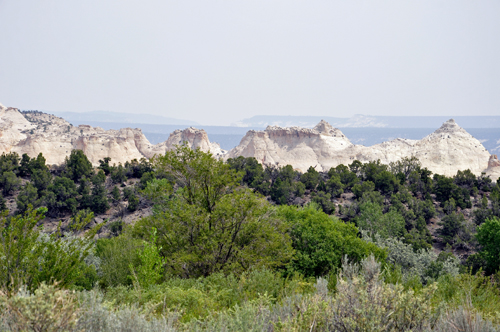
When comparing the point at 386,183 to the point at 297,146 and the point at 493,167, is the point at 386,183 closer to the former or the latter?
the point at 493,167

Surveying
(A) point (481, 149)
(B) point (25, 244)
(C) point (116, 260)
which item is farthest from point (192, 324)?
(A) point (481, 149)

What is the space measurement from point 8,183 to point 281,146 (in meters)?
79.6

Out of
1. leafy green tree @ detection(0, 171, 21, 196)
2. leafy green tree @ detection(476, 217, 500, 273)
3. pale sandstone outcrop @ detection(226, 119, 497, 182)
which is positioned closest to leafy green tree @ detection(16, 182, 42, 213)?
leafy green tree @ detection(0, 171, 21, 196)

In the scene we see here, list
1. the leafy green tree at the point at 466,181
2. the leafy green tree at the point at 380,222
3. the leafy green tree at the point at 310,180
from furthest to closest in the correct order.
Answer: the leafy green tree at the point at 466,181
the leafy green tree at the point at 310,180
the leafy green tree at the point at 380,222

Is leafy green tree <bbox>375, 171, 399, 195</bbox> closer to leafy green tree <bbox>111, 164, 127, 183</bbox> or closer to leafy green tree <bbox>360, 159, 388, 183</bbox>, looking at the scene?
leafy green tree <bbox>360, 159, 388, 183</bbox>

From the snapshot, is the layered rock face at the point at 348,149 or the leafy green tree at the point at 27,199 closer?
the leafy green tree at the point at 27,199

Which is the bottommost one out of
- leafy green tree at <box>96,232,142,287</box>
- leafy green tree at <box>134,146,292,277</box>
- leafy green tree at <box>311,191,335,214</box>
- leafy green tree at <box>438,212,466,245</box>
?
leafy green tree at <box>438,212,466,245</box>

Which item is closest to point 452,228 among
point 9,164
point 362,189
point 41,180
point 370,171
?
point 362,189

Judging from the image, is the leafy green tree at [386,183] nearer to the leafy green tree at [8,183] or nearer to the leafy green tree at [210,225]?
the leafy green tree at [210,225]

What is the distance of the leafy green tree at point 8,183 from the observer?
38469 millimetres

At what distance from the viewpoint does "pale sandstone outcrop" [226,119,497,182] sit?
84.9m

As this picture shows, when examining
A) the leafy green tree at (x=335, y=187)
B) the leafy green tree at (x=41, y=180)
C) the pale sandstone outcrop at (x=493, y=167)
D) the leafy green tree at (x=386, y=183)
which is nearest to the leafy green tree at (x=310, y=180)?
the leafy green tree at (x=335, y=187)

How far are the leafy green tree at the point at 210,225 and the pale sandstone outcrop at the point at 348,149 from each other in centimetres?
6683

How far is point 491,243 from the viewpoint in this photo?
863 inches
